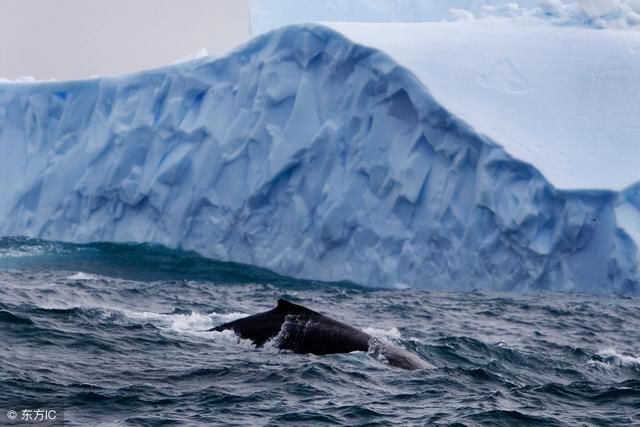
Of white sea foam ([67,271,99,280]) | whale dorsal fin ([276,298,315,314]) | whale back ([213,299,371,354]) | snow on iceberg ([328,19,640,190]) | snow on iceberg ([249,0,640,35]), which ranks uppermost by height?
snow on iceberg ([249,0,640,35])

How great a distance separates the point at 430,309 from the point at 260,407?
812cm

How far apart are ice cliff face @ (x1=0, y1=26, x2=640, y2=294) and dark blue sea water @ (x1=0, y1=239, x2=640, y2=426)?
2.78 m

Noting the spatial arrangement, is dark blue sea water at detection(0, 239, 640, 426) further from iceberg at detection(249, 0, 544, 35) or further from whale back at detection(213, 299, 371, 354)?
iceberg at detection(249, 0, 544, 35)

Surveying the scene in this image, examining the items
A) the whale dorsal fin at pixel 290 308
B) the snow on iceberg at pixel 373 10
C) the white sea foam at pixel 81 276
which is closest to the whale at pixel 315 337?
the whale dorsal fin at pixel 290 308

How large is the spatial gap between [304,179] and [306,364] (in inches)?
526

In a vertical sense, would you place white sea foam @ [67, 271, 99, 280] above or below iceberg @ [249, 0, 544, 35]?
below

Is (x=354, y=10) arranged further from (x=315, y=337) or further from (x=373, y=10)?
(x=315, y=337)

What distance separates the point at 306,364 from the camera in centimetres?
923

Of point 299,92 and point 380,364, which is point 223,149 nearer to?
point 299,92

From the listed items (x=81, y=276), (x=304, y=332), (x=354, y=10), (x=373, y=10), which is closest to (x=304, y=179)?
(x=81, y=276)

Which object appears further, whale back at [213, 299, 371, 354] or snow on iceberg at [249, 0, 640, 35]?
snow on iceberg at [249, 0, 640, 35]

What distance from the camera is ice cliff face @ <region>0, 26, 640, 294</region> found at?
19469 mm

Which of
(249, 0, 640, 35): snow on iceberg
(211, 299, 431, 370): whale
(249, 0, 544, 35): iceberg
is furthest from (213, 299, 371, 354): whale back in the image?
(249, 0, 544, 35): iceberg

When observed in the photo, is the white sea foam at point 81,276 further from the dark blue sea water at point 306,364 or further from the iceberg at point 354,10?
the iceberg at point 354,10
